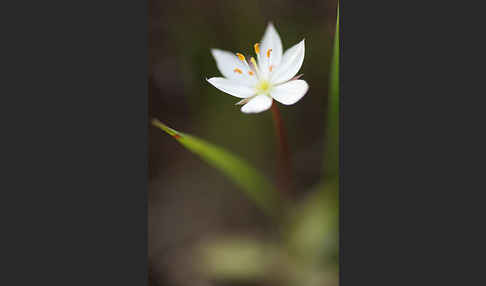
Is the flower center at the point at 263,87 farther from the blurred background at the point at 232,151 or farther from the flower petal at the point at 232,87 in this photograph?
the blurred background at the point at 232,151

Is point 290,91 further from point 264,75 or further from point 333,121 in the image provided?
point 333,121

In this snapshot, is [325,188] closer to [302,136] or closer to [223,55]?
[302,136]

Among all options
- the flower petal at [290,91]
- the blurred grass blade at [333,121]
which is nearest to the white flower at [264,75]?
the flower petal at [290,91]

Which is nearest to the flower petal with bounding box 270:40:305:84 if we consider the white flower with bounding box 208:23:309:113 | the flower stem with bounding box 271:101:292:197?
the white flower with bounding box 208:23:309:113

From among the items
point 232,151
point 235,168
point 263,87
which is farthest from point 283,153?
point 232,151

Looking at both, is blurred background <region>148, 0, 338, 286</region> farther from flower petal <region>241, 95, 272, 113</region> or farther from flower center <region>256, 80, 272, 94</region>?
flower petal <region>241, 95, 272, 113</region>

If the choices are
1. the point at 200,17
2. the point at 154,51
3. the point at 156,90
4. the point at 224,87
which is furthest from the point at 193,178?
the point at 224,87
